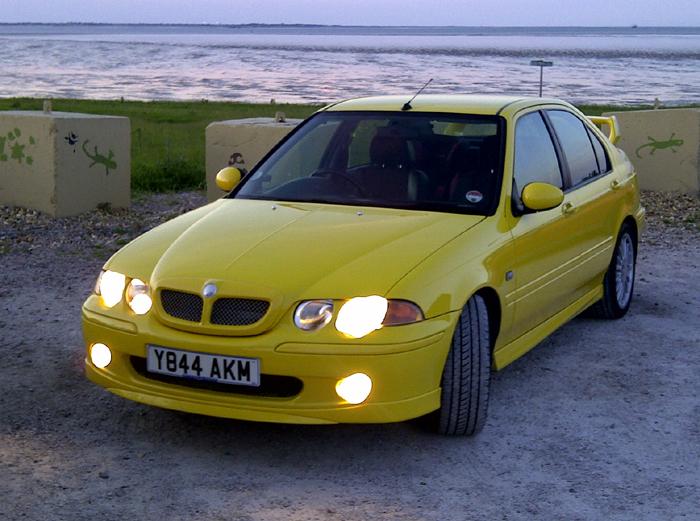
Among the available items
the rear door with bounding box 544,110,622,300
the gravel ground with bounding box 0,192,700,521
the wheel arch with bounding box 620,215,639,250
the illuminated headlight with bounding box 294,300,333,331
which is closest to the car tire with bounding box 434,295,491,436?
the gravel ground with bounding box 0,192,700,521

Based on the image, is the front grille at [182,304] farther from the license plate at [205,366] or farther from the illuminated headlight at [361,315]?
the illuminated headlight at [361,315]

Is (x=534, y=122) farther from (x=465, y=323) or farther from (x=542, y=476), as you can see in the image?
(x=542, y=476)

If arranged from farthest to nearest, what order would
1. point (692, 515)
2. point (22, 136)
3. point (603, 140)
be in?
point (22, 136)
point (603, 140)
point (692, 515)

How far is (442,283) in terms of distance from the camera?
4770mm

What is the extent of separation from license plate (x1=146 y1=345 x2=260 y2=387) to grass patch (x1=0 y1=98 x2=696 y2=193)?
8.83m

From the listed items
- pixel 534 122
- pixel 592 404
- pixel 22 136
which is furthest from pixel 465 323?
pixel 22 136

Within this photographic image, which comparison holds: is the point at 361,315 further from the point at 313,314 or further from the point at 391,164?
the point at 391,164

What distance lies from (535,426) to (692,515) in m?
1.12

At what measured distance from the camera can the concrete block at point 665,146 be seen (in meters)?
13.1

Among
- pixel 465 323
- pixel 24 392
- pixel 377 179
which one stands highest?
pixel 377 179

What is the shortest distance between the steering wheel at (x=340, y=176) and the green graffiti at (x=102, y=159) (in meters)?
5.87

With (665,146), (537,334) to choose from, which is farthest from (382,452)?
(665,146)

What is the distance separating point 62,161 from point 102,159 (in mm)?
527

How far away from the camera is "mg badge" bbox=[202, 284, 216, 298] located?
466 cm
